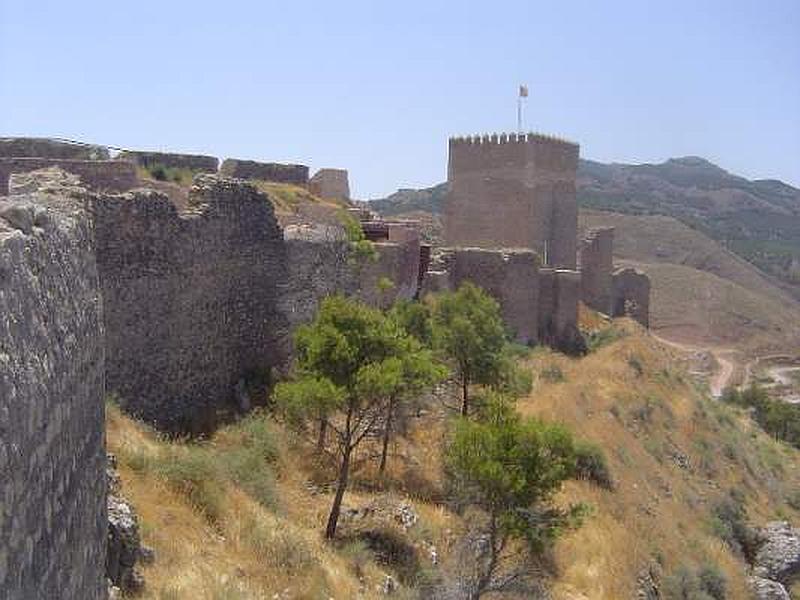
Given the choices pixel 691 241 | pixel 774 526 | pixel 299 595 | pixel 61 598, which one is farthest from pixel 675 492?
pixel 691 241

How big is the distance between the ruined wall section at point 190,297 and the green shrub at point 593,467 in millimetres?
5480

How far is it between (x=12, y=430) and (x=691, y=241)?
7894 centimetres

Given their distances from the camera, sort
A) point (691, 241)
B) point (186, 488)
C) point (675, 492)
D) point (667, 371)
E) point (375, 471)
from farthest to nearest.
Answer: point (691, 241) → point (667, 371) → point (675, 492) → point (375, 471) → point (186, 488)

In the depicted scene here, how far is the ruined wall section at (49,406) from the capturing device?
9.89 ft

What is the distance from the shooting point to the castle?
3396 millimetres

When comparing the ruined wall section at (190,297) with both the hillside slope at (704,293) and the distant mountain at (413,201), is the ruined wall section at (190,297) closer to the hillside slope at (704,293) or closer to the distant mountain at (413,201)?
the hillside slope at (704,293)

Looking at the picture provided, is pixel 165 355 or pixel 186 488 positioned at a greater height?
pixel 165 355

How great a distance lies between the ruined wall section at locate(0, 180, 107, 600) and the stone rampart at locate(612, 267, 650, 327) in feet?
72.2

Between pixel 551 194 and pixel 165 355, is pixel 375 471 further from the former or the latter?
pixel 551 194

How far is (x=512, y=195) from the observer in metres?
23.9

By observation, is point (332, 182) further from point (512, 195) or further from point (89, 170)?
point (89, 170)

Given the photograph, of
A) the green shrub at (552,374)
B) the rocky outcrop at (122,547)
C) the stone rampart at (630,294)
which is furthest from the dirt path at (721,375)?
the rocky outcrop at (122,547)

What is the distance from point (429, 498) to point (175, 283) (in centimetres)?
434

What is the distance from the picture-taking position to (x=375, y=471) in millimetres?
12453
